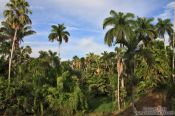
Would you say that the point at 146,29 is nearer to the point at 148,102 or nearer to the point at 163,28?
the point at 148,102

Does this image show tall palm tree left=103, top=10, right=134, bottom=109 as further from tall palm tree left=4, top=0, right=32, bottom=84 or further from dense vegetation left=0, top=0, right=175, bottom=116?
tall palm tree left=4, top=0, right=32, bottom=84

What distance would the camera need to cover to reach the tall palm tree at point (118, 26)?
46.2 metres

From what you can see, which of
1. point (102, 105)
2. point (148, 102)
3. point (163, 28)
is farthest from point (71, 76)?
point (163, 28)

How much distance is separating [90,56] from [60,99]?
39976mm

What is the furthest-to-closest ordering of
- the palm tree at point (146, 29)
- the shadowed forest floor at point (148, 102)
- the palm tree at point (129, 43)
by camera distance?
1. the palm tree at point (146, 29)
2. the shadowed forest floor at point (148, 102)
3. the palm tree at point (129, 43)

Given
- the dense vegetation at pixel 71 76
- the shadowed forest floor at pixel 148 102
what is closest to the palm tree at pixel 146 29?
the dense vegetation at pixel 71 76

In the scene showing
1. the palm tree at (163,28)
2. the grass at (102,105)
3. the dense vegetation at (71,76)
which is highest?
the palm tree at (163,28)

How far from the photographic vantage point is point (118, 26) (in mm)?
47688

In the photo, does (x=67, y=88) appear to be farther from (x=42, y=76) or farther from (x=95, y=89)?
(x=95, y=89)

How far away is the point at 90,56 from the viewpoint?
88688 millimetres

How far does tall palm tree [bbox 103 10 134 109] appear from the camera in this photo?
152 ft

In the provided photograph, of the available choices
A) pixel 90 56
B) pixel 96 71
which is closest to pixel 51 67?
pixel 96 71

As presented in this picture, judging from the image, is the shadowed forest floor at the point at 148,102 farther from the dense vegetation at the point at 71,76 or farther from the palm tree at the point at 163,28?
the palm tree at the point at 163,28

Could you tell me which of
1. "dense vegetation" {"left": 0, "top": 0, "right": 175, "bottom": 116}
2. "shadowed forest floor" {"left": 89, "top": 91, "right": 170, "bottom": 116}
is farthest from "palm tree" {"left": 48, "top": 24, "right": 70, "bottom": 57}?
"shadowed forest floor" {"left": 89, "top": 91, "right": 170, "bottom": 116}
